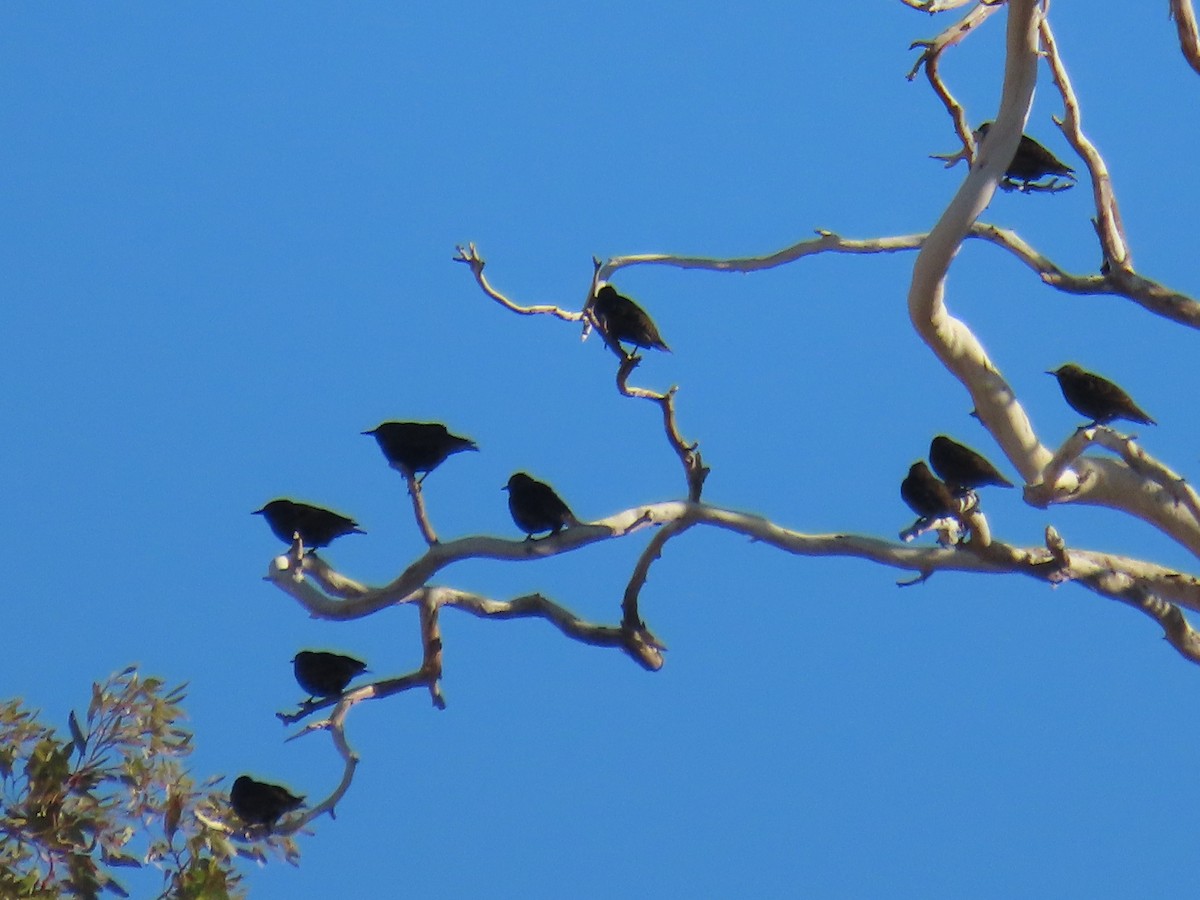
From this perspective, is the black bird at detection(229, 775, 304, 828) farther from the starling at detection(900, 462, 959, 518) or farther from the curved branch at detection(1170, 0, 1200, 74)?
the curved branch at detection(1170, 0, 1200, 74)

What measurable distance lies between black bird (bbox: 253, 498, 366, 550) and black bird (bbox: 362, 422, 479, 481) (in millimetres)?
177

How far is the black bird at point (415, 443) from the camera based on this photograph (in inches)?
153

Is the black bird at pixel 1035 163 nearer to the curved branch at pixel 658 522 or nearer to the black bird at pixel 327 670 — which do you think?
the curved branch at pixel 658 522

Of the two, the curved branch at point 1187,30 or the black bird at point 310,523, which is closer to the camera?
the black bird at point 310,523

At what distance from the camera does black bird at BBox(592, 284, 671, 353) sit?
13.7 ft

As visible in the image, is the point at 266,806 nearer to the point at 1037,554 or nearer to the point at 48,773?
the point at 48,773

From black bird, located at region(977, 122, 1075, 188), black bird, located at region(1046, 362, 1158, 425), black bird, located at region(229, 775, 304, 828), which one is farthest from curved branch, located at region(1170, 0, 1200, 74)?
black bird, located at region(229, 775, 304, 828)

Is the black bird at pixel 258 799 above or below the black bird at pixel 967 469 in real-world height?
below

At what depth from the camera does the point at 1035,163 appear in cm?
440

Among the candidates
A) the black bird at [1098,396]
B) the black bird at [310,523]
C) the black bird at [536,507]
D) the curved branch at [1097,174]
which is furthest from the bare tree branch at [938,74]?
the black bird at [310,523]

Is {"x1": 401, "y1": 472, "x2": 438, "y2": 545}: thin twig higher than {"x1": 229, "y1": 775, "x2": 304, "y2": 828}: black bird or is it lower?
higher

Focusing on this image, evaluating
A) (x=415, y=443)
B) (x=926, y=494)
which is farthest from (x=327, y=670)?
(x=926, y=494)

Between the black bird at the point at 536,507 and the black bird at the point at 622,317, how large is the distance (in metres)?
0.45

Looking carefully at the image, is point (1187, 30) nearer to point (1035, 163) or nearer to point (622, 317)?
point (1035, 163)
